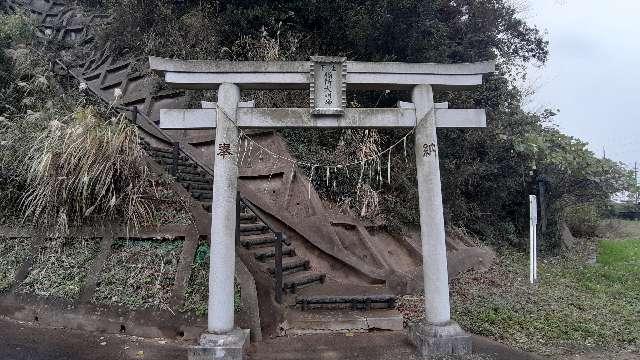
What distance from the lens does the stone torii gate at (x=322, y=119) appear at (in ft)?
17.2

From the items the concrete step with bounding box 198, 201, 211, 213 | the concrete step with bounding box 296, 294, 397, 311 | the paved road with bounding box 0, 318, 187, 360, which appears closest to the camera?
the paved road with bounding box 0, 318, 187, 360

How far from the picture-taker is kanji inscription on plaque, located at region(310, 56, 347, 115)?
5457 millimetres

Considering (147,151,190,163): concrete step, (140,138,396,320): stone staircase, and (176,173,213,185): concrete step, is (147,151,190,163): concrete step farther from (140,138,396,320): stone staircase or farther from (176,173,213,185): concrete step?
(176,173,213,185): concrete step

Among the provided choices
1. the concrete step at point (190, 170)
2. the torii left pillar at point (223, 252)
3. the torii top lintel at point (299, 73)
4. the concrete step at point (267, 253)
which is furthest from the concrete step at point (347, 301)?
the concrete step at point (190, 170)

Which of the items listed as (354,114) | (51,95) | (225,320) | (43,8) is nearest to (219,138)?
(354,114)


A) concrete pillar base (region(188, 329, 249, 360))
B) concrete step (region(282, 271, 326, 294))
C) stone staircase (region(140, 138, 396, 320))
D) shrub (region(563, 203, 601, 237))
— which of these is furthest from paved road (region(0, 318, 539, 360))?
shrub (region(563, 203, 601, 237))

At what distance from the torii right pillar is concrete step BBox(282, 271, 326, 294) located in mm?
1839

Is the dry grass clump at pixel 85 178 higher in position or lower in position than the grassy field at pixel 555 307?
higher

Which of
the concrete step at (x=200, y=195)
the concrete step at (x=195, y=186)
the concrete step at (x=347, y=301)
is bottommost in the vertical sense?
the concrete step at (x=347, y=301)

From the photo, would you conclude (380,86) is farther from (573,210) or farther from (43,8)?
(43,8)

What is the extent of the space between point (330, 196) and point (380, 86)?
10.6 feet

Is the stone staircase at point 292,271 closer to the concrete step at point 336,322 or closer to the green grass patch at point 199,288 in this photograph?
the concrete step at point 336,322

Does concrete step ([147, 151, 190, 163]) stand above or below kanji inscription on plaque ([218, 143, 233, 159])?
above

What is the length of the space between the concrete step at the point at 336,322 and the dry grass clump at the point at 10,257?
3831 mm
